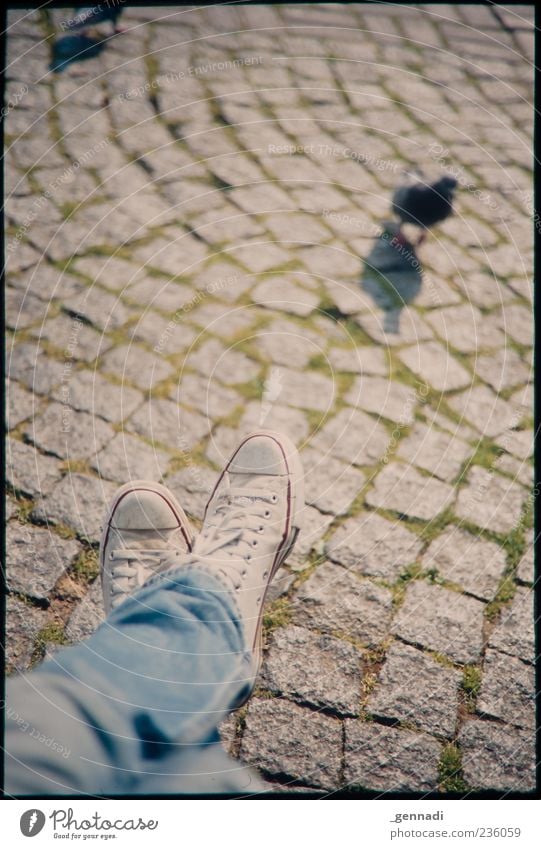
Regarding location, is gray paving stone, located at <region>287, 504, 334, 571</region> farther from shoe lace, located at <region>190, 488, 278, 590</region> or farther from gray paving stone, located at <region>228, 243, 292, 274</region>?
gray paving stone, located at <region>228, 243, 292, 274</region>

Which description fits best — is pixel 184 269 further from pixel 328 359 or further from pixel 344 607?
pixel 344 607

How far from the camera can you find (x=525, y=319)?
7.67 feet

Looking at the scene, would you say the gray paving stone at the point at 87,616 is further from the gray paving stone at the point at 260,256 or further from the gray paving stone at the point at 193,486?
the gray paving stone at the point at 260,256

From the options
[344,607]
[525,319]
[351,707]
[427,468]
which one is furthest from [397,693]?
[525,319]

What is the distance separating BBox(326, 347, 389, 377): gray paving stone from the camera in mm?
2189

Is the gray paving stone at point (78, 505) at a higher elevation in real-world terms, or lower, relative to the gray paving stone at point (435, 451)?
lower

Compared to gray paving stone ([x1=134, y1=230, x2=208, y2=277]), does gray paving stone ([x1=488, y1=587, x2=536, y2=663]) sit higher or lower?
lower

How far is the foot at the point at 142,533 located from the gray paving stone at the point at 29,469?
0.79 ft

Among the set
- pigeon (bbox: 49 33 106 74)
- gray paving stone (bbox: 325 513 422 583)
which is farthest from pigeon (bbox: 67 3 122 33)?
gray paving stone (bbox: 325 513 422 583)

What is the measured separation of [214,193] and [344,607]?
1614 mm

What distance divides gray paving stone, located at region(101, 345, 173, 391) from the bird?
1056 mm

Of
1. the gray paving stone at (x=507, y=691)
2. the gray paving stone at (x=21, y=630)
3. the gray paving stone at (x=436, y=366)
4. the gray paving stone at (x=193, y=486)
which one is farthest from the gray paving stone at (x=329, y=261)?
the gray paving stone at (x=21, y=630)

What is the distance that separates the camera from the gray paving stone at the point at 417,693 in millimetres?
1733

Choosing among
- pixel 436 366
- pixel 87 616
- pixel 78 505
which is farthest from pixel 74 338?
pixel 436 366
